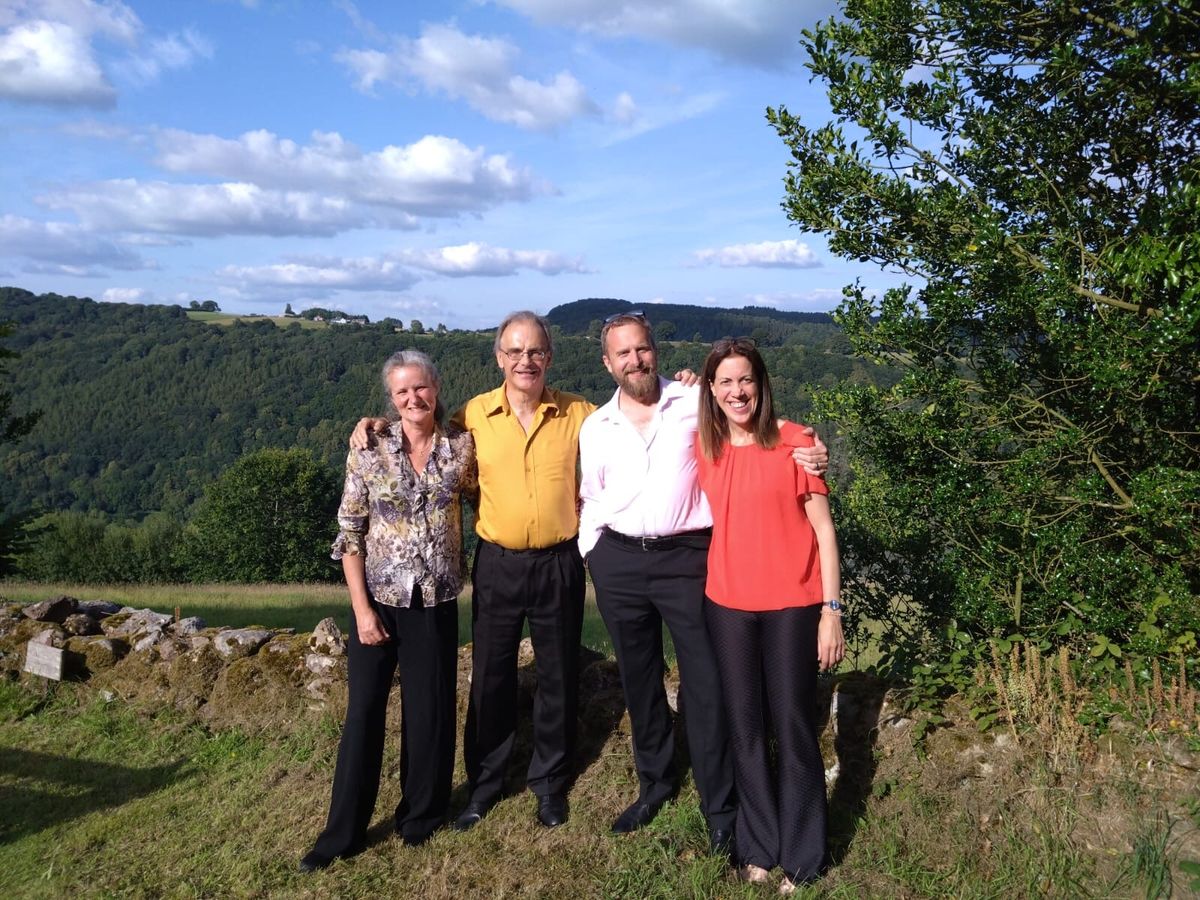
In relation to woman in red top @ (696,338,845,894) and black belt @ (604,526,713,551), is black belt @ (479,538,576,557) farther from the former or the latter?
woman in red top @ (696,338,845,894)

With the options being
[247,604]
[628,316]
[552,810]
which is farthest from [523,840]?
[247,604]

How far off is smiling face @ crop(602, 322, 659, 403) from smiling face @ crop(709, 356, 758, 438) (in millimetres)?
434

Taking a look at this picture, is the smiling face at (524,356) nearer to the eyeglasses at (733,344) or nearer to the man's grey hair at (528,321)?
the man's grey hair at (528,321)

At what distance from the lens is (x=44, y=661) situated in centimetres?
654

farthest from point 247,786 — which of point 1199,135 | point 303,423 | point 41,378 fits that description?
point 41,378

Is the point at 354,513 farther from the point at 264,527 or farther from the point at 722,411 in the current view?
the point at 264,527

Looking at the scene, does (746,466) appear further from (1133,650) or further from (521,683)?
(521,683)

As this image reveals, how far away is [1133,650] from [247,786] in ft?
15.8

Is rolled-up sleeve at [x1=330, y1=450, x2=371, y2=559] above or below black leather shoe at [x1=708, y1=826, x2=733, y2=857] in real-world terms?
above

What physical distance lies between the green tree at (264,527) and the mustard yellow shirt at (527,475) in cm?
4703

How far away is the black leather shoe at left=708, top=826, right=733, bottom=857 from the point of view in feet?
12.4

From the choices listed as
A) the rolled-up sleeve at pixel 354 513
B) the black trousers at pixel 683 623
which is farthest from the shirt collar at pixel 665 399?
the rolled-up sleeve at pixel 354 513

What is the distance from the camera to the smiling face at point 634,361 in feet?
12.9

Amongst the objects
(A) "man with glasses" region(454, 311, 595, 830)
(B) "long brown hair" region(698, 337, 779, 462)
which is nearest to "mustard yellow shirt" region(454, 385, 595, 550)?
(A) "man with glasses" region(454, 311, 595, 830)
